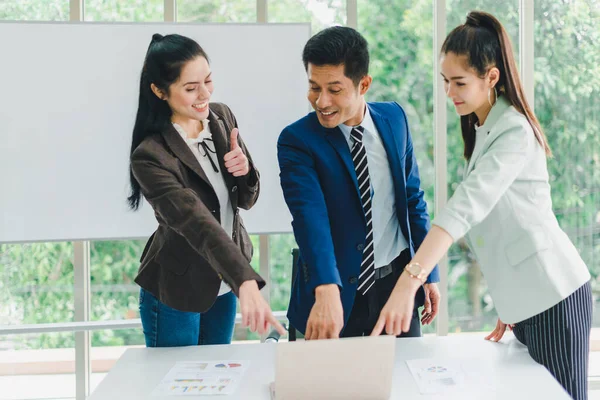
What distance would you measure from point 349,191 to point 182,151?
564 millimetres

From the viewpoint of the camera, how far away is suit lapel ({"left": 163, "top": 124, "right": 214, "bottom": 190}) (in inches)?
75.7

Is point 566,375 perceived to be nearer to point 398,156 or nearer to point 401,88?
point 398,156

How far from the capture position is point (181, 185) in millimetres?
1840

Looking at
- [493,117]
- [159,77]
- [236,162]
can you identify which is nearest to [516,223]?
[493,117]

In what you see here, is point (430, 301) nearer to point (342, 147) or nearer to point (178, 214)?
point (342, 147)

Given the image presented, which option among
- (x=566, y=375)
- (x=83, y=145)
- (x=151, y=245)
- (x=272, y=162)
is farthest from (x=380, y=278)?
(x=83, y=145)

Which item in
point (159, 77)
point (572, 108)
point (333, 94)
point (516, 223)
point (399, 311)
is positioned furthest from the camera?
point (572, 108)

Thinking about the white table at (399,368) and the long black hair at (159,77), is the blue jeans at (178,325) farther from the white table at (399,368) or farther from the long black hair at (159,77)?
the long black hair at (159,77)

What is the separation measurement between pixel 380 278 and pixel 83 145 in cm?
161

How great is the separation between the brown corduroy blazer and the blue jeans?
0.04 m

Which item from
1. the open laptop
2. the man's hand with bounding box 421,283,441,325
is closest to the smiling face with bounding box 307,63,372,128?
the man's hand with bounding box 421,283,441,325

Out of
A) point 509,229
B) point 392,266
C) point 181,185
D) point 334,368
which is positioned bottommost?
point 334,368

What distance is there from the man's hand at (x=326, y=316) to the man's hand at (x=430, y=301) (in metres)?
0.47

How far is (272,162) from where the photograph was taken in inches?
113
